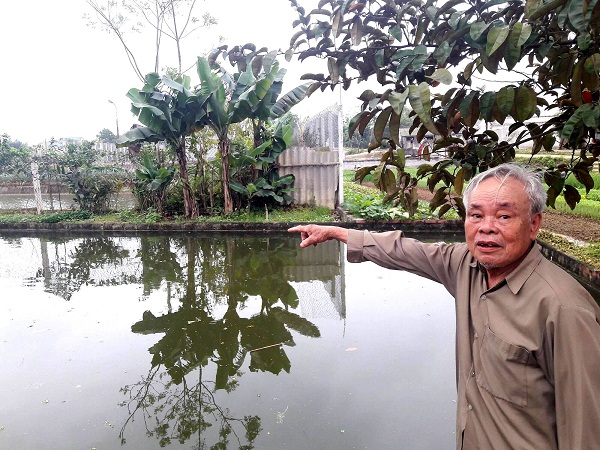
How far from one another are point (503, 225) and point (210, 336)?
124 inches

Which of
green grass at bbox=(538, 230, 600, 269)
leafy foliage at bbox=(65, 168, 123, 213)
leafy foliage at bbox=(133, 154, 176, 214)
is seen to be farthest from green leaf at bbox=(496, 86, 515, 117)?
leafy foliage at bbox=(65, 168, 123, 213)

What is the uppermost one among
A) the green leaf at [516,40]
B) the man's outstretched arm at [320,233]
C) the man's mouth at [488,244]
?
the green leaf at [516,40]

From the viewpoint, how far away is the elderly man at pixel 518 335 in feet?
3.51

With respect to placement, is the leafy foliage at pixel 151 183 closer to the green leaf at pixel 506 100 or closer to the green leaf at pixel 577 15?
the green leaf at pixel 506 100

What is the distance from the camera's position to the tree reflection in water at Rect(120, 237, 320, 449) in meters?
2.72

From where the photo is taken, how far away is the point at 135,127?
1002 centimetres

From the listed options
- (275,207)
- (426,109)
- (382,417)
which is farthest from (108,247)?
(426,109)

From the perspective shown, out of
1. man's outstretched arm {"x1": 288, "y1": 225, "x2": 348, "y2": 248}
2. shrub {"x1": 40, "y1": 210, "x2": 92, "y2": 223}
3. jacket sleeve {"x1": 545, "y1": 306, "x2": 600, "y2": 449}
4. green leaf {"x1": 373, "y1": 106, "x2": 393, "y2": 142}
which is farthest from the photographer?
shrub {"x1": 40, "y1": 210, "x2": 92, "y2": 223}

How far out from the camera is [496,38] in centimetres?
138

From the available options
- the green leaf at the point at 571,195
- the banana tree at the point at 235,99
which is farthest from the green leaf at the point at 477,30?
the banana tree at the point at 235,99

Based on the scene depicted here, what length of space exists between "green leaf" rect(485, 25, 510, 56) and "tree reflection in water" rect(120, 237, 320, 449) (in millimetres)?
2234

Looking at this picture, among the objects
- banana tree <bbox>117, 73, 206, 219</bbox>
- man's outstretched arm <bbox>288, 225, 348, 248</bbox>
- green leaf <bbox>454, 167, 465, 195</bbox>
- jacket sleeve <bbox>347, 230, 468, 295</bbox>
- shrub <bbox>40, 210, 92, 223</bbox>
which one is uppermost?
banana tree <bbox>117, 73, 206, 219</bbox>

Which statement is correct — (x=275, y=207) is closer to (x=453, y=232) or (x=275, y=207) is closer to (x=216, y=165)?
(x=216, y=165)

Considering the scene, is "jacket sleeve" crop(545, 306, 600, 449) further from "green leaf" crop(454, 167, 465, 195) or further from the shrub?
the shrub
